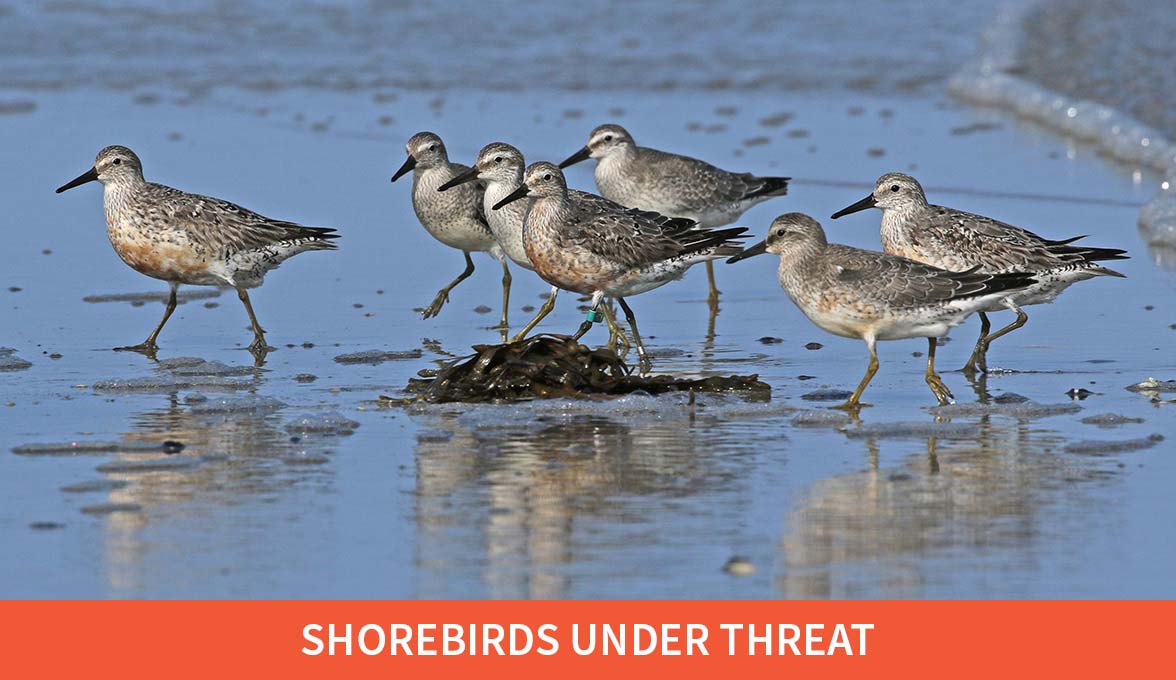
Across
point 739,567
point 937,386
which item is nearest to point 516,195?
point 937,386

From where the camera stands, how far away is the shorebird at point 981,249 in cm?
955

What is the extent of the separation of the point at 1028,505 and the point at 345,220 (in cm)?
749

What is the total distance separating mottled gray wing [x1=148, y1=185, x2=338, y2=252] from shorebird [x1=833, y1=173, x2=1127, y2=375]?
123 inches

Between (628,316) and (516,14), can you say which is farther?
(516,14)

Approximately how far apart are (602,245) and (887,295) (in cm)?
193

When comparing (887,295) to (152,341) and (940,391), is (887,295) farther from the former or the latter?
(152,341)

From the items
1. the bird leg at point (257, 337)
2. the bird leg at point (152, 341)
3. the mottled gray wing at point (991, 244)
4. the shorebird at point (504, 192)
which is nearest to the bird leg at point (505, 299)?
the shorebird at point (504, 192)

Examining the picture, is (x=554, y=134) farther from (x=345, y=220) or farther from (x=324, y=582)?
(x=324, y=582)

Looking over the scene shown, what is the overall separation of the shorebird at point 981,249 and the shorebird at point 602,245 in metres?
0.84

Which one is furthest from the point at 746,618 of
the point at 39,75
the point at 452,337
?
the point at 39,75

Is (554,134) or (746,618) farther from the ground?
(554,134)

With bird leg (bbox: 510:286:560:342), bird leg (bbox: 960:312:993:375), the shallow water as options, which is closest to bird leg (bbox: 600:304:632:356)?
the shallow water

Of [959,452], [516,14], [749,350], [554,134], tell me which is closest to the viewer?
[959,452]

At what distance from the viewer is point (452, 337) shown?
34.1 feet
